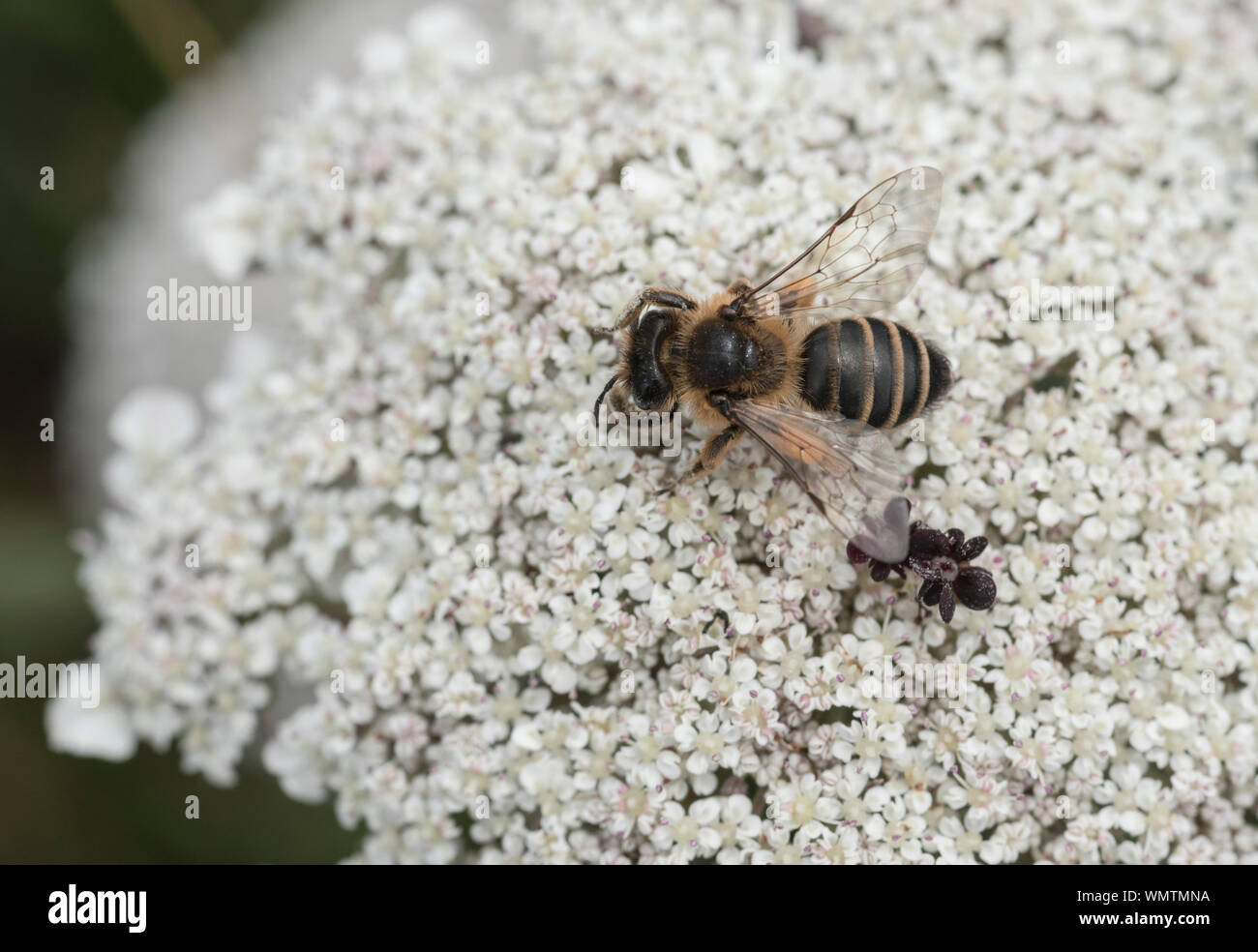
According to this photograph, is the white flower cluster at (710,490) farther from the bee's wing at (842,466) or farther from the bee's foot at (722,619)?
the bee's wing at (842,466)

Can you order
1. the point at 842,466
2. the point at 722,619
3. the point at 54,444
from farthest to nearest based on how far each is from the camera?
1. the point at 54,444
2. the point at 722,619
3. the point at 842,466

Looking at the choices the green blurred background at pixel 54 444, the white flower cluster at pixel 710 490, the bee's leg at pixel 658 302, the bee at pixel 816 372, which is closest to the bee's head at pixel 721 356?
the bee at pixel 816 372

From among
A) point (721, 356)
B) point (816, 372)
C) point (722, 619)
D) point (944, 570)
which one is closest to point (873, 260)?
point (816, 372)

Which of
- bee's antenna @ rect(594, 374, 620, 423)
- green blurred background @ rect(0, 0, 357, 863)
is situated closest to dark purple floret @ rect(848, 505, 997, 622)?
bee's antenna @ rect(594, 374, 620, 423)

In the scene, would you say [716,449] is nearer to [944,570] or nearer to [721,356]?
[721,356]
